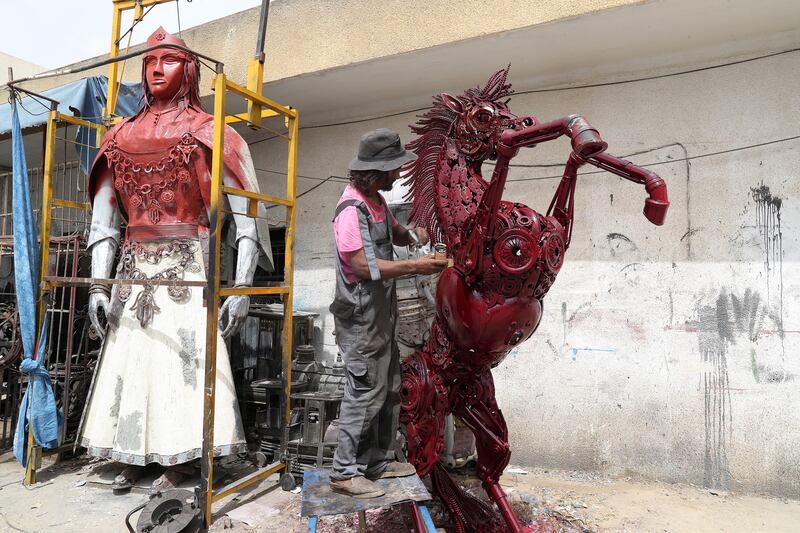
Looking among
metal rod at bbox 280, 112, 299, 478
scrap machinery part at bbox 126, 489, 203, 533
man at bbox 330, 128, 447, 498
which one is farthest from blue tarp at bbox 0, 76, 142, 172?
man at bbox 330, 128, 447, 498

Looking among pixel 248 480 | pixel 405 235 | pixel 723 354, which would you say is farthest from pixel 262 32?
pixel 723 354

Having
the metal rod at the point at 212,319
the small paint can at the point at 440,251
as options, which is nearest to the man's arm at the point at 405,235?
the small paint can at the point at 440,251

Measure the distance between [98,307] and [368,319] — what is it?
2.39m

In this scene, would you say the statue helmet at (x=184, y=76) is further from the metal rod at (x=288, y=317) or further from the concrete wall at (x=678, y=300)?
the concrete wall at (x=678, y=300)

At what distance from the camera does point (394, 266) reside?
2.47 metres

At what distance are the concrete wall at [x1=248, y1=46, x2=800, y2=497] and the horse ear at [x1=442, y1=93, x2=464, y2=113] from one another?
2.02 meters

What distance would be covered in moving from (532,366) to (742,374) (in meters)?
1.47

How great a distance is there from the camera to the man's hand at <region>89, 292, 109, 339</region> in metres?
3.76

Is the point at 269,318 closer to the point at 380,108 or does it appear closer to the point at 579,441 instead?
the point at 380,108

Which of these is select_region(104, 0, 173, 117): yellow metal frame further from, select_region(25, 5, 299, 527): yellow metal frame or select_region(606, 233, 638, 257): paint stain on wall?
select_region(606, 233, 638, 257): paint stain on wall

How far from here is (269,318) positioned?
14.9 feet

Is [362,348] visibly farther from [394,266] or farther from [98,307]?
[98,307]

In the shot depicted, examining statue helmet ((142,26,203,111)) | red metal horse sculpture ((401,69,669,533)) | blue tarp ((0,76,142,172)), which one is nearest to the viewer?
red metal horse sculpture ((401,69,669,533))

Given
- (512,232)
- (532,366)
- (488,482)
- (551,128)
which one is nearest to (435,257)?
(512,232)
